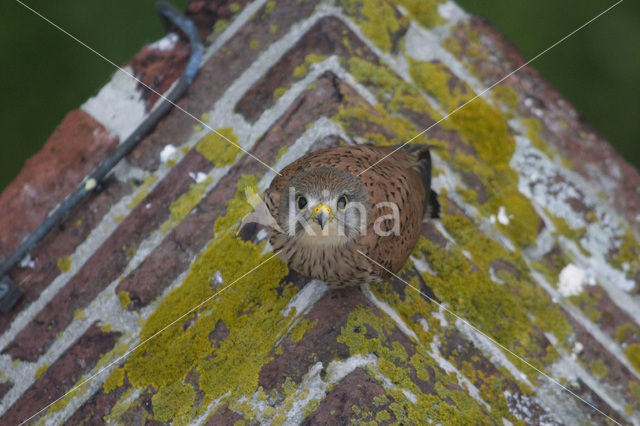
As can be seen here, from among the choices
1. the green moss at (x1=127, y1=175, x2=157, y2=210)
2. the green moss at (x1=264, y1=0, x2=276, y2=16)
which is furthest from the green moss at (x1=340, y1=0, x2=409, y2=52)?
the green moss at (x1=127, y1=175, x2=157, y2=210)

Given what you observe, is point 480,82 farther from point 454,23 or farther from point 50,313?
point 50,313

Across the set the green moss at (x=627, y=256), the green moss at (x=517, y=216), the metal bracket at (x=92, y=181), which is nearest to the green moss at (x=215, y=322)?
the metal bracket at (x=92, y=181)

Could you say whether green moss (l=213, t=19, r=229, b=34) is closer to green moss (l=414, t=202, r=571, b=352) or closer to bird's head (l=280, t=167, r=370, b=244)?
bird's head (l=280, t=167, r=370, b=244)

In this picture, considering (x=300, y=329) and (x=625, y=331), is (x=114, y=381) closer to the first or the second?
(x=300, y=329)

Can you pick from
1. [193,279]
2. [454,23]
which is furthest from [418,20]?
[193,279]

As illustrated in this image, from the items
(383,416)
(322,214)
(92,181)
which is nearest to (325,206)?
(322,214)

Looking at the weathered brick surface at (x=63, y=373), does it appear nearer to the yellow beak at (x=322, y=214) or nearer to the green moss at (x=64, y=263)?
the green moss at (x=64, y=263)

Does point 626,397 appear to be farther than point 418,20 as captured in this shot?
No
